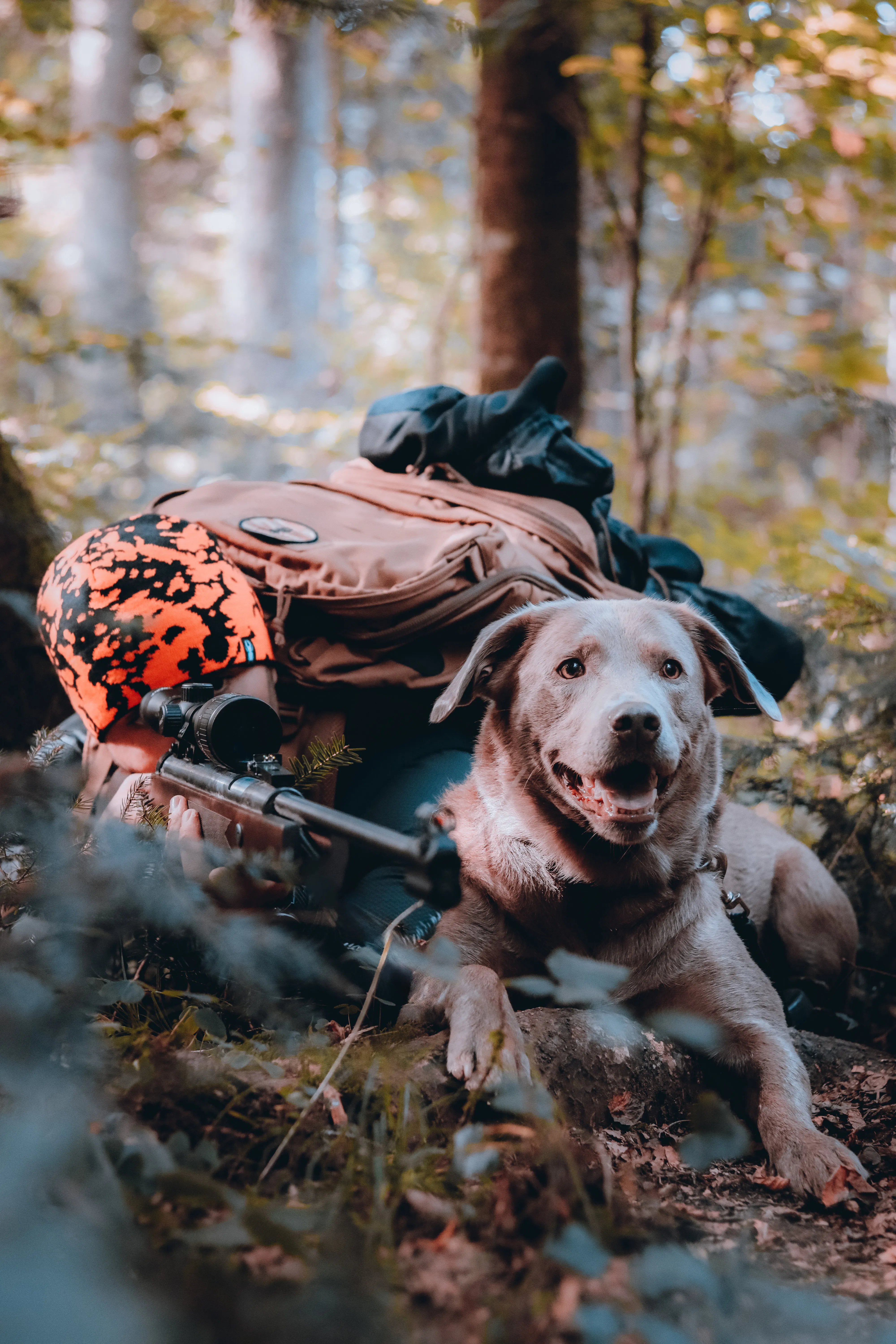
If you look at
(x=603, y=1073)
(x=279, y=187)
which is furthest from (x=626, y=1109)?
(x=279, y=187)

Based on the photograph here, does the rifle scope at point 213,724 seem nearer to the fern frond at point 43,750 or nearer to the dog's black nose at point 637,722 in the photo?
the fern frond at point 43,750

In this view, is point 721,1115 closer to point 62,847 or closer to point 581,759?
point 581,759

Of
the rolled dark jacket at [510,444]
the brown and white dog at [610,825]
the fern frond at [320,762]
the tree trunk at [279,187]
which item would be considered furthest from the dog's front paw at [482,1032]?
the tree trunk at [279,187]

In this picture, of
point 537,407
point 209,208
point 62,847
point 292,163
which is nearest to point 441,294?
point 292,163

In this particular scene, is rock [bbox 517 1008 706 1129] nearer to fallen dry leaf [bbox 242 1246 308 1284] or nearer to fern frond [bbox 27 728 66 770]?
fallen dry leaf [bbox 242 1246 308 1284]

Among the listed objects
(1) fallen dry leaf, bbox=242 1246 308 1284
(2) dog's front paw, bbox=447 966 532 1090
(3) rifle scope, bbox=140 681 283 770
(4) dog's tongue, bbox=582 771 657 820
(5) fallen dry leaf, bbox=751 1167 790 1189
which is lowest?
(5) fallen dry leaf, bbox=751 1167 790 1189

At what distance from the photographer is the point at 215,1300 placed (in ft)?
4.12

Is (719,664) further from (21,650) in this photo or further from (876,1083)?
(21,650)

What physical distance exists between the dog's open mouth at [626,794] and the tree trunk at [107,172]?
35.5 ft

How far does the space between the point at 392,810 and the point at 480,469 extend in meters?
1.56

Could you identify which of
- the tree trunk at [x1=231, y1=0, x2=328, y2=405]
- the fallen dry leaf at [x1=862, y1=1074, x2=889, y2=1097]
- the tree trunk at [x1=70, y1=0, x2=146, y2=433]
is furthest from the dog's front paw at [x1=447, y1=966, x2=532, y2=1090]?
the tree trunk at [x1=70, y1=0, x2=146, y2=433]

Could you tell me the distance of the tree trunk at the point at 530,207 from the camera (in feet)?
18.7

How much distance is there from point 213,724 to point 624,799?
1.06 m

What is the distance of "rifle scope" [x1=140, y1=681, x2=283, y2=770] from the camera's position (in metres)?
2.39
